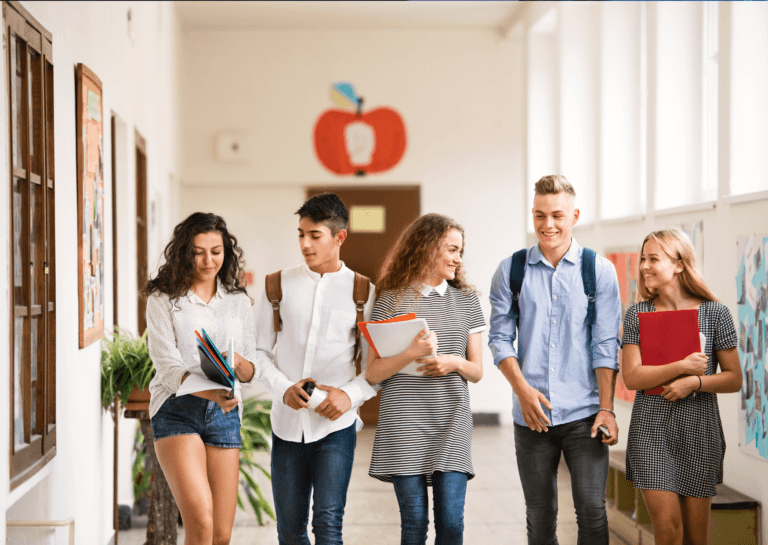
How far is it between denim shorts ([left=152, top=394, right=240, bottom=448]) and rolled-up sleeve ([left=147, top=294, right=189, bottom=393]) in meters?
0.06

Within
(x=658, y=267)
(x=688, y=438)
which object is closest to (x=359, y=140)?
A: (x=658, y=267)

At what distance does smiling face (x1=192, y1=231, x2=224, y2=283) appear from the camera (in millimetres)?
2500

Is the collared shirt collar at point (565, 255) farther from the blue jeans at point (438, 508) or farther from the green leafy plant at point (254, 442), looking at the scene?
the green leafy plant at point (254, 442)

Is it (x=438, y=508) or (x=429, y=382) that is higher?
(x=429, y=382)

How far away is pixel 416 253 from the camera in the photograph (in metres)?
2.48

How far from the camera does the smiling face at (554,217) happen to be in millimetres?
2492

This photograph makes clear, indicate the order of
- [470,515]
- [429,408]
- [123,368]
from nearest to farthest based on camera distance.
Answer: [429,408] → [123,368] → [470,515]

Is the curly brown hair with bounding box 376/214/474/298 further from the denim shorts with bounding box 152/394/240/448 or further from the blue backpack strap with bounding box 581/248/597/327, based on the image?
the denim shorts with bounding box 152/394/240/448

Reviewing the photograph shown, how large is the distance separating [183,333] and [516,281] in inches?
42.7

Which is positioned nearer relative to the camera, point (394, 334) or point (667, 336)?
point (394, 334)

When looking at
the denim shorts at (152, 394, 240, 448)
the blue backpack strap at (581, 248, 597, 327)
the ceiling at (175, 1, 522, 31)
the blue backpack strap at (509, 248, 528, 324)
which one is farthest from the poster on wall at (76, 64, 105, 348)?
the ceiling at (175, 1, 522, 31)

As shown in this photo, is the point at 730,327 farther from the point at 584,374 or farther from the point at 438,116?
the point at 438,116

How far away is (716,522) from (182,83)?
6.46 meters

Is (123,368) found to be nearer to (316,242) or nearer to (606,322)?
(316,242)
